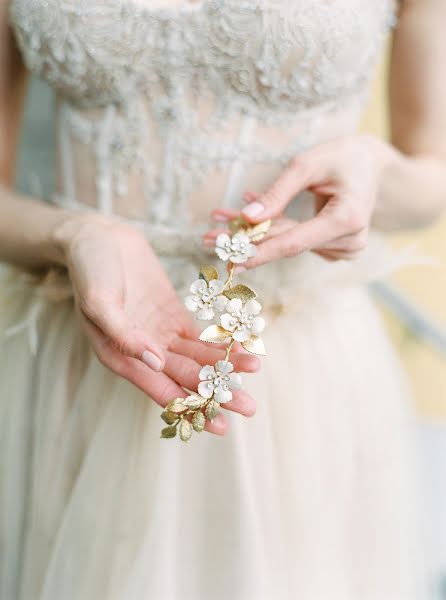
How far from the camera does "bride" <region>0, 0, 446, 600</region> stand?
61 cm

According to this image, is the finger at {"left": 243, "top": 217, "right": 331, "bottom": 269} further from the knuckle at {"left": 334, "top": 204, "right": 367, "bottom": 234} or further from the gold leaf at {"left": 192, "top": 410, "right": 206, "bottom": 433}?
the gold leaf at {"left": 192, "top": 410, "right": 206, "bottom": 433}

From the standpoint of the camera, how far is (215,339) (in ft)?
1.67

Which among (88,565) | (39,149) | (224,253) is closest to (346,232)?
(224,253)

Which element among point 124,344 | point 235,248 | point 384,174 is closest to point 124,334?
point 124,344

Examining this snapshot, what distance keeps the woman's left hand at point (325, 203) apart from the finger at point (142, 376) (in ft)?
0.39

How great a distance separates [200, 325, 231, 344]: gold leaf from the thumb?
109mm

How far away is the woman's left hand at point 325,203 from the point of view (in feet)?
1.85

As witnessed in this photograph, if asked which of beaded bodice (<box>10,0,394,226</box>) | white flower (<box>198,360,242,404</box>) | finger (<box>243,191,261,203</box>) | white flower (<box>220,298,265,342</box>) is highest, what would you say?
beaded bodice (<box>10,0,394,226</box>)

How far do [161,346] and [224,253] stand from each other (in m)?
0.10

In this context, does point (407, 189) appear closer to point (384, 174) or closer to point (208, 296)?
point (384, 174)

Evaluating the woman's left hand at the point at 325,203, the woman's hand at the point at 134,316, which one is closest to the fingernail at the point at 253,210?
the woman's left hand at the point at 325,203

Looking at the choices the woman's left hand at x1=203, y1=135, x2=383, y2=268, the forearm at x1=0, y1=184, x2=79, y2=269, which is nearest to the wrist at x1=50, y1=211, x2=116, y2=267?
the forearm at x1=0, y1=184, x2=79, y2=269

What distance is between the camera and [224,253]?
1.74 feet

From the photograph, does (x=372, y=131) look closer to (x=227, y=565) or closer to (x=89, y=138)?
(x=89, y=138)
